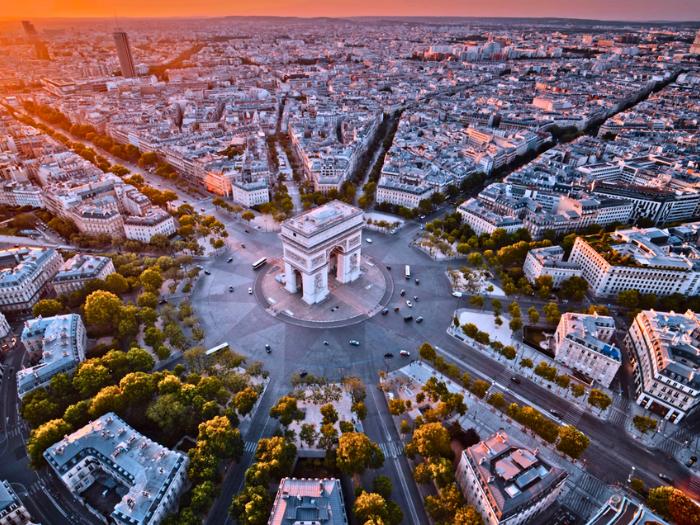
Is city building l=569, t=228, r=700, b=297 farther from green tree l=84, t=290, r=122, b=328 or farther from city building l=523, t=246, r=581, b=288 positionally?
green tree l=84, t=290, r=122, b=328

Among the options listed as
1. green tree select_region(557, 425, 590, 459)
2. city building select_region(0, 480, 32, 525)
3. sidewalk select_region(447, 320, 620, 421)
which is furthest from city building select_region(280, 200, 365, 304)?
city building select_region(0, 480, 32, 525)

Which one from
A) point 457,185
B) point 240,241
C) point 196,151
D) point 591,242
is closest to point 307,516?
point 240,241

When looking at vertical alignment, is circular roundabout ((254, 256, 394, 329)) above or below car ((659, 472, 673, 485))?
above

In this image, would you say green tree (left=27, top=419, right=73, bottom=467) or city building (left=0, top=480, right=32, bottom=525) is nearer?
city building (left=0, top=480, right=32, bottom=525)

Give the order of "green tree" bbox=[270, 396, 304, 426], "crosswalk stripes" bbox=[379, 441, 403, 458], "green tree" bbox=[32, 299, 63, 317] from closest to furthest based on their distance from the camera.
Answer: "crosswalk stripes" bbox=[379, 441, 403, 458] → "green tree" bbox=[270, 396, 304, 426] → "green tree" bbox=[32, 299, 63, 317]

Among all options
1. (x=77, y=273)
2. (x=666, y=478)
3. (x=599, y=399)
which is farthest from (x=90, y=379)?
(x=666, y=478)

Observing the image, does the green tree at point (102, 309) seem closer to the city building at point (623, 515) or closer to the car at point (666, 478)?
the city building at point (623, 515)
